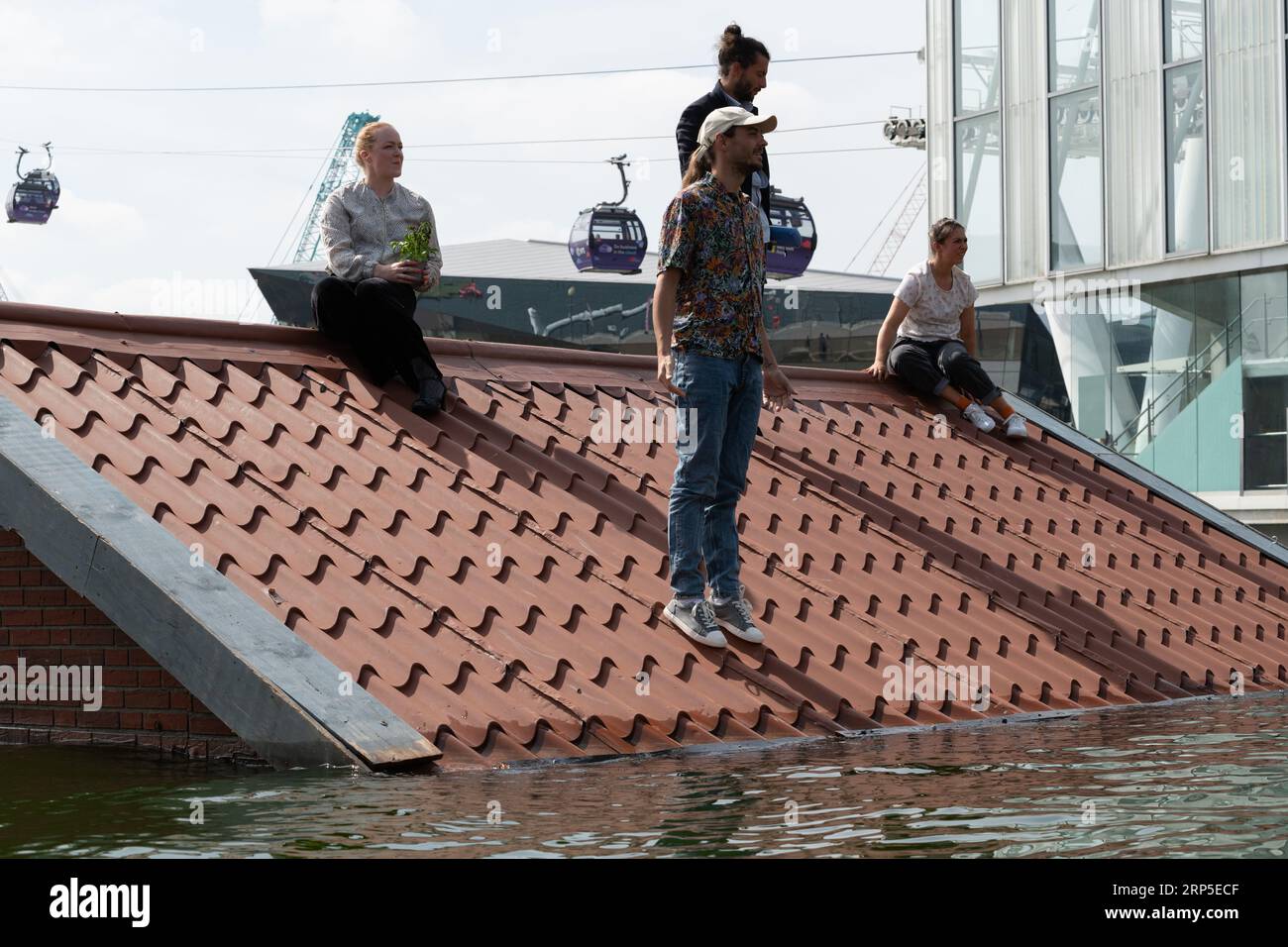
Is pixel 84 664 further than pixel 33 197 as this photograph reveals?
No

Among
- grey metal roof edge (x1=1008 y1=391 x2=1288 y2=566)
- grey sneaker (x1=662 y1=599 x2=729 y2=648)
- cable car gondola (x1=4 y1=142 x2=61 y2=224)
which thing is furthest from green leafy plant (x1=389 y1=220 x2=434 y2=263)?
cable car gondola (x1=4 y1=142 x2=61 y2=224)

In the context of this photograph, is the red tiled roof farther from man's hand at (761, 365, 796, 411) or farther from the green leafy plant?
man's hand at (761, 365, 796, 411)

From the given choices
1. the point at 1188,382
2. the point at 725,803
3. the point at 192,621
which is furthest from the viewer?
the point at 1188,382

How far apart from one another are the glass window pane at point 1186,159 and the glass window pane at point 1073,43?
4.92ft

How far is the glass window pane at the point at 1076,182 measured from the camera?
890 inches

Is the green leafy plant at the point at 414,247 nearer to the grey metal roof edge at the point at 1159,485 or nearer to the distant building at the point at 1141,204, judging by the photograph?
the grey metal roof edge at the point at 1159,485

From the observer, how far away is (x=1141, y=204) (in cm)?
2181

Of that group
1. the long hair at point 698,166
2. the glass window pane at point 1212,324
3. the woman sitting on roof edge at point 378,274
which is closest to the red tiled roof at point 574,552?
the woman sitting on roof edge at point 378,274

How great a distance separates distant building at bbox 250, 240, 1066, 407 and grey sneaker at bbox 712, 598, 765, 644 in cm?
3316

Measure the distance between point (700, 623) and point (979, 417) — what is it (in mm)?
4572

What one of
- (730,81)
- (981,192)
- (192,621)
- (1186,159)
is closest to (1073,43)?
(981,192)

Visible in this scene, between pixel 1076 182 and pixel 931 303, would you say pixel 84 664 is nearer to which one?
pixel 931 303

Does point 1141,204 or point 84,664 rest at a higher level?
point 1141,204
